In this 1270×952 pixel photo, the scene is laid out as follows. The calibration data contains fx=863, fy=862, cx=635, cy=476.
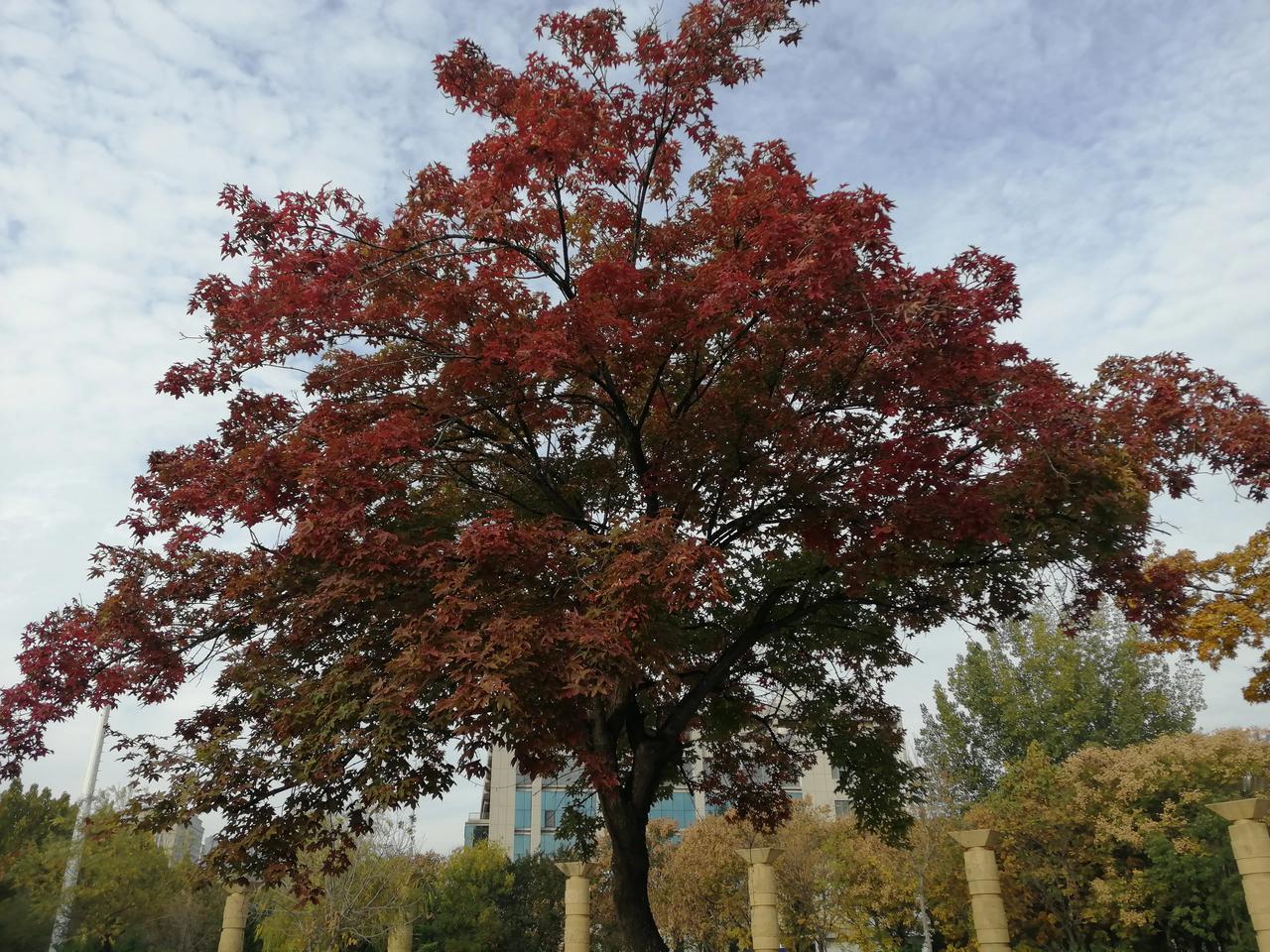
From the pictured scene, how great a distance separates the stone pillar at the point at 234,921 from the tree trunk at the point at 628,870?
11.2 meters

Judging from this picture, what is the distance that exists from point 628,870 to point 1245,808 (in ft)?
28.0

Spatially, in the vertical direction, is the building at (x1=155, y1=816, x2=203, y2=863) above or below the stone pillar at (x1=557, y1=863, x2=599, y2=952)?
above

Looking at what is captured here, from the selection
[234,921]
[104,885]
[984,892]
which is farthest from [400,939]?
[984,892]

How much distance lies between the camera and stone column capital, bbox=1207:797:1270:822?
11.5m

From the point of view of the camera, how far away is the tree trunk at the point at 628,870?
30.1ft

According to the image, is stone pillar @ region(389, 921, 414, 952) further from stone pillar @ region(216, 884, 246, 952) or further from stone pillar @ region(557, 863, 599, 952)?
stone pillar @ region(557, 863, 599, 952)

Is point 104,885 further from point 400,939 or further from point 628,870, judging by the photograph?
point 628,870

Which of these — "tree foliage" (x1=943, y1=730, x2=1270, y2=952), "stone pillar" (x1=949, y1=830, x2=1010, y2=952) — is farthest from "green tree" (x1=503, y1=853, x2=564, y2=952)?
"stone pillar" (x1=949, y1=830, x2=1010, y2=952)

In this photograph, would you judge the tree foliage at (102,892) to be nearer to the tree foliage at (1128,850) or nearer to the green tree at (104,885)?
the green tree at (104,885)

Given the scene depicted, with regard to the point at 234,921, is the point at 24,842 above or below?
above

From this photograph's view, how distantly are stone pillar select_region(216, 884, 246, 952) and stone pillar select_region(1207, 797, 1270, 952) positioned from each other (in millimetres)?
16982

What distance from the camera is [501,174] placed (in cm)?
775

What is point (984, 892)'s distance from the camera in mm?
13898

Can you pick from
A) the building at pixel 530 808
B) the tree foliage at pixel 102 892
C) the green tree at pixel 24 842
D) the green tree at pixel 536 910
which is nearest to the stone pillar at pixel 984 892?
the green tree at pixel 24 842
